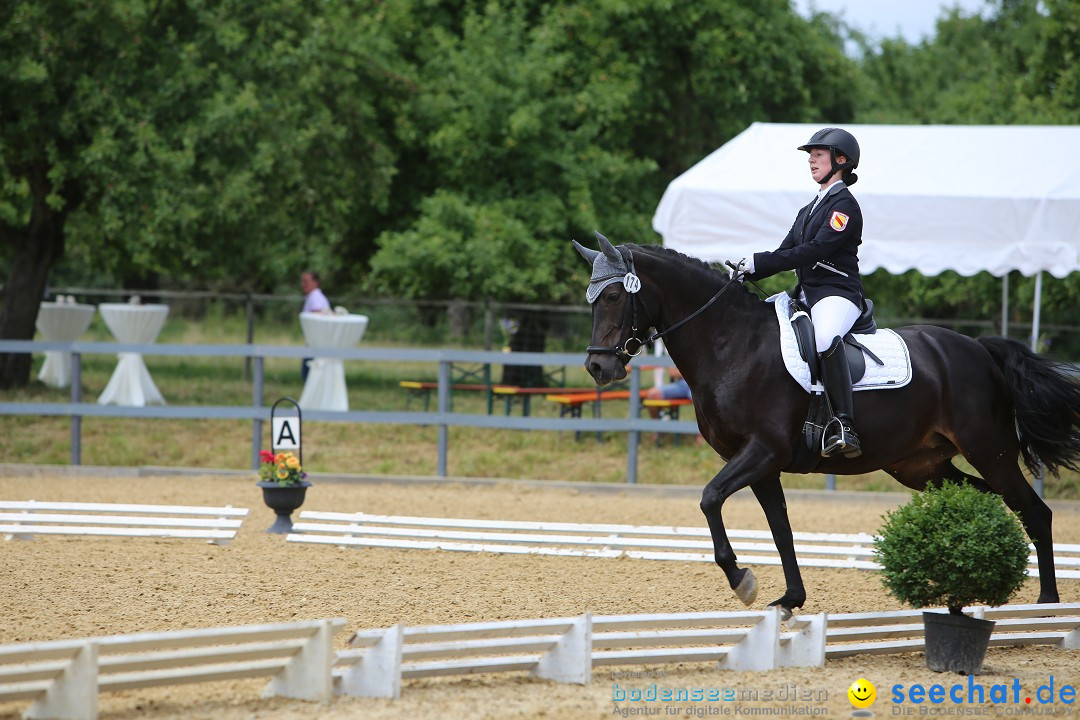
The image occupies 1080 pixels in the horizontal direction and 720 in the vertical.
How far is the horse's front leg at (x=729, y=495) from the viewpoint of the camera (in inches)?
229

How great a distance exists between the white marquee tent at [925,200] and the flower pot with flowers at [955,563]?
6.60 meters

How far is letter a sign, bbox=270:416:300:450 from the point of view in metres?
9.04

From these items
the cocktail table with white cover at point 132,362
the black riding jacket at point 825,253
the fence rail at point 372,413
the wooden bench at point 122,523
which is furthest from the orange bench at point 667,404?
the black riding jacket at point 825,253

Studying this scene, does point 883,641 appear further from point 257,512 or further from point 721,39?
point 721,39

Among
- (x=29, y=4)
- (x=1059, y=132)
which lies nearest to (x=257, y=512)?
(x=29, y=4)

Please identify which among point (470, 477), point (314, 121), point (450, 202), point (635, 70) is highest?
point (635, 70)

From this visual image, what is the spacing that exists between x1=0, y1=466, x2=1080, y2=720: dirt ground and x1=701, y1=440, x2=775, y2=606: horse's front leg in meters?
0.61

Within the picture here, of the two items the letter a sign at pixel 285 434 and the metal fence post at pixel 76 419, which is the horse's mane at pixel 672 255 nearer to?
the letter a sign at pixel 285 434

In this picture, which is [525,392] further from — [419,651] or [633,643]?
[419,651]

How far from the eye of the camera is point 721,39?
64.4 ft

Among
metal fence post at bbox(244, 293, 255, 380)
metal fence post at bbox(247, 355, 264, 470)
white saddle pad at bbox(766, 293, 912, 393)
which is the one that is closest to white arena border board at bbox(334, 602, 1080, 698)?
white saddle pad at bbox(766, 293, 912, 393)

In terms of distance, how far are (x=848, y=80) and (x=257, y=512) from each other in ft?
54.5

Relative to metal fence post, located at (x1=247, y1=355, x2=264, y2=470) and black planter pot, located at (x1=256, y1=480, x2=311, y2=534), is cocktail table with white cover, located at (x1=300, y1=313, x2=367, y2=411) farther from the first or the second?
black planter pot, located at (x1=256, y1=480, x2=311, y2=534)

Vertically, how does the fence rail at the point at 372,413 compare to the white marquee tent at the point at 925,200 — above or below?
below
